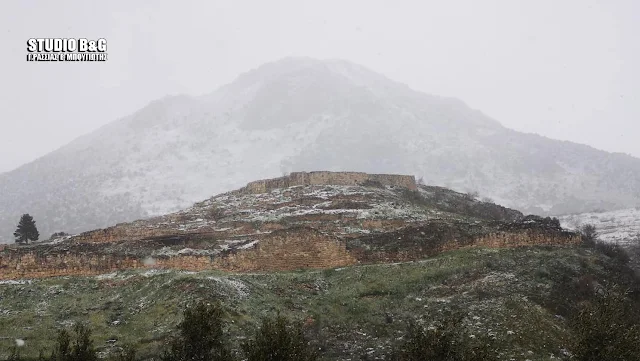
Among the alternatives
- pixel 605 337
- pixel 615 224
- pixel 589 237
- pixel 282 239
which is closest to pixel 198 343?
pixel 605 337

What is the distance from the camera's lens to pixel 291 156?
108 meters

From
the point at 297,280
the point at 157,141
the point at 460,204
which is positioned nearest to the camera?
the point at 297,280

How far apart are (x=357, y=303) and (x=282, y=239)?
532 centimetres

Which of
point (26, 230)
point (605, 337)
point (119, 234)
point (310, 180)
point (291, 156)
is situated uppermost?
point (291, 156)

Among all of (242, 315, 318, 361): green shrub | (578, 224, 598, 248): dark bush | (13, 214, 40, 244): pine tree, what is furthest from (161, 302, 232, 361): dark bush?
(13, 214, 40, 244): pine tree

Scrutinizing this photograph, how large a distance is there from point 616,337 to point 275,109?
12255 cm

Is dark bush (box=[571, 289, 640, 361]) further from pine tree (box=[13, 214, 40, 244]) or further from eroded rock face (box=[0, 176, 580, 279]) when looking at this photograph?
pine tree (box=[13, 214, 40, 244])

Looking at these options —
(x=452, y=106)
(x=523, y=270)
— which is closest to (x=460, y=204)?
(x=523, y=270)

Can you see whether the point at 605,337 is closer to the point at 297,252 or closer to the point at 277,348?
the point at 277,348

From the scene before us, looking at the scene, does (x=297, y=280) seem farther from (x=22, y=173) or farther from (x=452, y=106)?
(x=452, y=106)

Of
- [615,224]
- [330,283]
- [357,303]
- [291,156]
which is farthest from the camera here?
[291,156]

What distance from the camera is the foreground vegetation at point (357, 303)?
13016mm

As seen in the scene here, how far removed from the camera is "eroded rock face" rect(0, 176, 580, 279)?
1978cm

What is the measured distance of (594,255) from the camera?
19.8m
